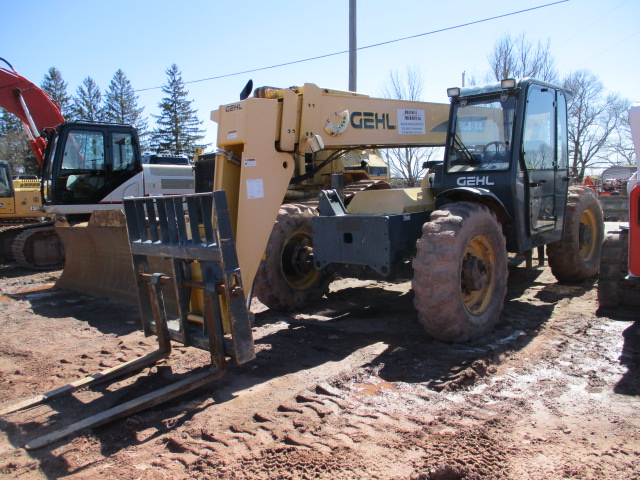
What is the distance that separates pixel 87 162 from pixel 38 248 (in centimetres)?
230

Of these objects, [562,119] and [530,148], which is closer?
[530,148]

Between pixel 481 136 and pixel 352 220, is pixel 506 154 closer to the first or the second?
pixel 481 136

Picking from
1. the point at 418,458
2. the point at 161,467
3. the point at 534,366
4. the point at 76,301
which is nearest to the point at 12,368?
the point at 161,467

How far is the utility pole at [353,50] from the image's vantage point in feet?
49.3

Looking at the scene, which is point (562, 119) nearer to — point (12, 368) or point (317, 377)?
point (317, 377)

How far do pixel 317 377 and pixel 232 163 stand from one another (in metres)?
2.07

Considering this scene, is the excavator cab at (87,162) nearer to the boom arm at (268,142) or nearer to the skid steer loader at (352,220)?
the skid steer loader at (352,220)

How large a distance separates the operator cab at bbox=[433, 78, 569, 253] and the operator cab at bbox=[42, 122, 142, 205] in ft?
23.1

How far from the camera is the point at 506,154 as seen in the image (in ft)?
19.4

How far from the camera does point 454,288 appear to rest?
15.9 ft

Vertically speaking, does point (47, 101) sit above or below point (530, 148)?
above

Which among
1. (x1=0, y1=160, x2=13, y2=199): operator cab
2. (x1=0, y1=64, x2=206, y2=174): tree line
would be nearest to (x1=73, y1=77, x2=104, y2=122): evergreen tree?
(x1=0, y1=64, x2=206, y2=174): tree line

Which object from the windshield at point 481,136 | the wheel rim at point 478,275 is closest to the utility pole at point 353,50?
the windshield at point 481,136

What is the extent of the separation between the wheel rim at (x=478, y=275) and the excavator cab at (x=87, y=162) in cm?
780
